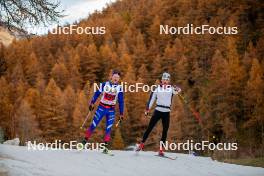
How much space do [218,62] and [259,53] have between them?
67.4 ft

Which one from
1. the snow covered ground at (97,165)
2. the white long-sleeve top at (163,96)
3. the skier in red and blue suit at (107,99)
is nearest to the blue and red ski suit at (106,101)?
the skier in red and blue suit at (107,99)

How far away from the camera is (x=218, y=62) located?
255 ft

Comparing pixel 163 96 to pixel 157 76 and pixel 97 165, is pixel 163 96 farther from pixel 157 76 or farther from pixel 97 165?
pixel 157 76

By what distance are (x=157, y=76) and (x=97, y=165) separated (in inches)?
3354

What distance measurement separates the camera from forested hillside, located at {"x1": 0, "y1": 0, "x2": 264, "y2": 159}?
65.2m

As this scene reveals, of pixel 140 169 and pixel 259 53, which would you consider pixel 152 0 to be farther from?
pixel 140 169

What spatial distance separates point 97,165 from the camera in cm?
985

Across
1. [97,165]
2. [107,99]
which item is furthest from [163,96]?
[97,165]

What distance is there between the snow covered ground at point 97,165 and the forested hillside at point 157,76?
8.23m

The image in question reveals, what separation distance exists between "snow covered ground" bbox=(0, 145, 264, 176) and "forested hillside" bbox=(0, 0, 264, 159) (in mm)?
8229

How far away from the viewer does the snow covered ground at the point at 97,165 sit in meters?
8.37

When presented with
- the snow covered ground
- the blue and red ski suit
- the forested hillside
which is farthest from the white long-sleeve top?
the forested hillside

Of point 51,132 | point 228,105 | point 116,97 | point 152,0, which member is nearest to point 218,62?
point 228,105

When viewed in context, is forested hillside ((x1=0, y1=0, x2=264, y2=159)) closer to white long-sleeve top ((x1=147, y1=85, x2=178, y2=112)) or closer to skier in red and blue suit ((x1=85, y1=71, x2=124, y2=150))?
white long-sleeve top ((x1=147, y1=85, x2=178, y2=112))
